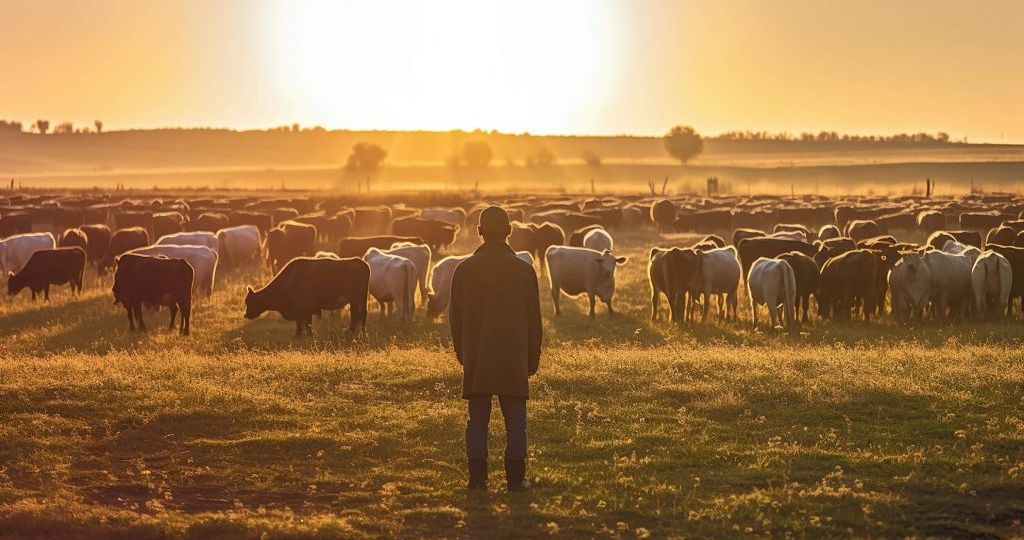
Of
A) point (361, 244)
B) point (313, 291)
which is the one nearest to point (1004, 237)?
point (361, 244)

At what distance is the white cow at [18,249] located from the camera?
31409 millimetres

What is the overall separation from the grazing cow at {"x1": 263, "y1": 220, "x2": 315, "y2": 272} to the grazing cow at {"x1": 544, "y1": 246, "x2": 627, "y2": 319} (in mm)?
12720

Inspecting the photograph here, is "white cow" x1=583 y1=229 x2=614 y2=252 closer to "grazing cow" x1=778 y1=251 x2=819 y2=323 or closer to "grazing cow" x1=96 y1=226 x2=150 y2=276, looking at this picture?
"grazing cow" x1=778 y1=251 x2=819 y2=323

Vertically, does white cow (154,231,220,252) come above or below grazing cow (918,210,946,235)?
above

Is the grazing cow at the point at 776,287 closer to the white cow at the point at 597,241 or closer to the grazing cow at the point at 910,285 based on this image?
the grazing cow at the point at 910,285

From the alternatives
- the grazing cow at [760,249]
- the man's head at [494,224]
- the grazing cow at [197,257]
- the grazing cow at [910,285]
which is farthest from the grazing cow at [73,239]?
the man's head at [494,224]

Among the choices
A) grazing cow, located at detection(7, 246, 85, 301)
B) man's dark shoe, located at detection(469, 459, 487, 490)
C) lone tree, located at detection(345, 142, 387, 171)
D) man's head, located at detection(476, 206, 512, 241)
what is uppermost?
lone tree, located at detection(345, 142, 387, 171)

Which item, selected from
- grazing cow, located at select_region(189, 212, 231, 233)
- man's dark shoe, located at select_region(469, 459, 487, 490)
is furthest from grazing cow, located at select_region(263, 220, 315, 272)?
man's dark shoe, located at select_region(469, 459, 487, 490)

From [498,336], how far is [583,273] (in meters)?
15.3

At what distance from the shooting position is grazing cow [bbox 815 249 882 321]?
23031mm

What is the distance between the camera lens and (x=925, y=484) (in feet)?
31.9

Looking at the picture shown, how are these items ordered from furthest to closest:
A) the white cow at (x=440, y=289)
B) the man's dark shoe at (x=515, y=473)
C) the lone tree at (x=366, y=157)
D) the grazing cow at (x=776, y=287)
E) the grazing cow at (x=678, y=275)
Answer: the lone tree at (x=366, y=157) < the white cow at (x=440, y=289) < the grazing cow at (x=678, y=275) < the grazing cow at (x=776, y=287) < the man's dark shoe at (x=515, y=473)

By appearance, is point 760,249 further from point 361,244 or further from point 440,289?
point 361,244

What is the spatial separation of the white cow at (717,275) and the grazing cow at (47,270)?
15396 mm
